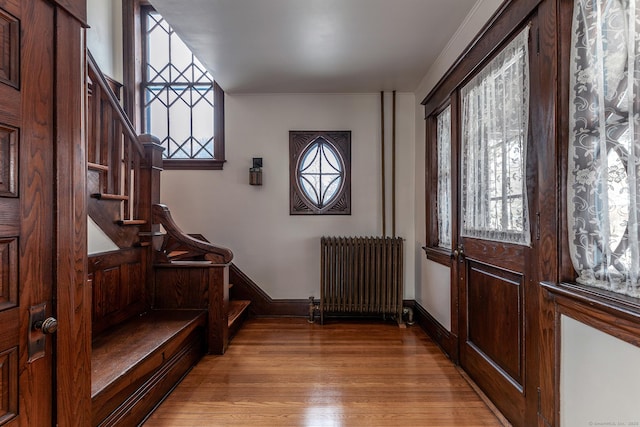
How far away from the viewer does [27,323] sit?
1.04m

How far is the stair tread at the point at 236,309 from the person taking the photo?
3.13 metres

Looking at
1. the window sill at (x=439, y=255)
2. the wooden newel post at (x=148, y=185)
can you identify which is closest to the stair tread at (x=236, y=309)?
the wooden newel post at (x=148, y=185)

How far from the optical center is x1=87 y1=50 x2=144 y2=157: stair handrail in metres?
2.06

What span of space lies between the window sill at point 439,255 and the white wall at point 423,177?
0.17 ft

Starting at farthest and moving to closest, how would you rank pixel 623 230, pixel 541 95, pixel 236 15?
1. pixel 236 15
2. pixel 541 95
3. pixel 623 230

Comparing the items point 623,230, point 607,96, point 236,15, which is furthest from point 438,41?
point 623,230

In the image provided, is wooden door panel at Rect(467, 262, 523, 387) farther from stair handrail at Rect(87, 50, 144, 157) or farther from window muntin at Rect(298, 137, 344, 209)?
stair handrail at Rect(87, 50, 144, 157)

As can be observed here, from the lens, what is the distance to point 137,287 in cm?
259

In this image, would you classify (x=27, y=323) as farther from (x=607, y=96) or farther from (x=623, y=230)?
(x=607, y=96)

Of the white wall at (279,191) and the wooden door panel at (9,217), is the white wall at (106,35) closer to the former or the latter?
the white wall at (279,191)

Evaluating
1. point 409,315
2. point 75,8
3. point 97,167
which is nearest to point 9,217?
point 75,8

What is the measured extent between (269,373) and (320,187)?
205cm

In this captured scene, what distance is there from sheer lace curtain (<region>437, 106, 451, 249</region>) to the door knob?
266 centimetres

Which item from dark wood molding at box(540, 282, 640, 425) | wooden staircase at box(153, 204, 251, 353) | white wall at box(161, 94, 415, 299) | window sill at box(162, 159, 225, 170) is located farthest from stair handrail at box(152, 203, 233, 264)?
dark wood molding at box(540, 282, 640, 425)
